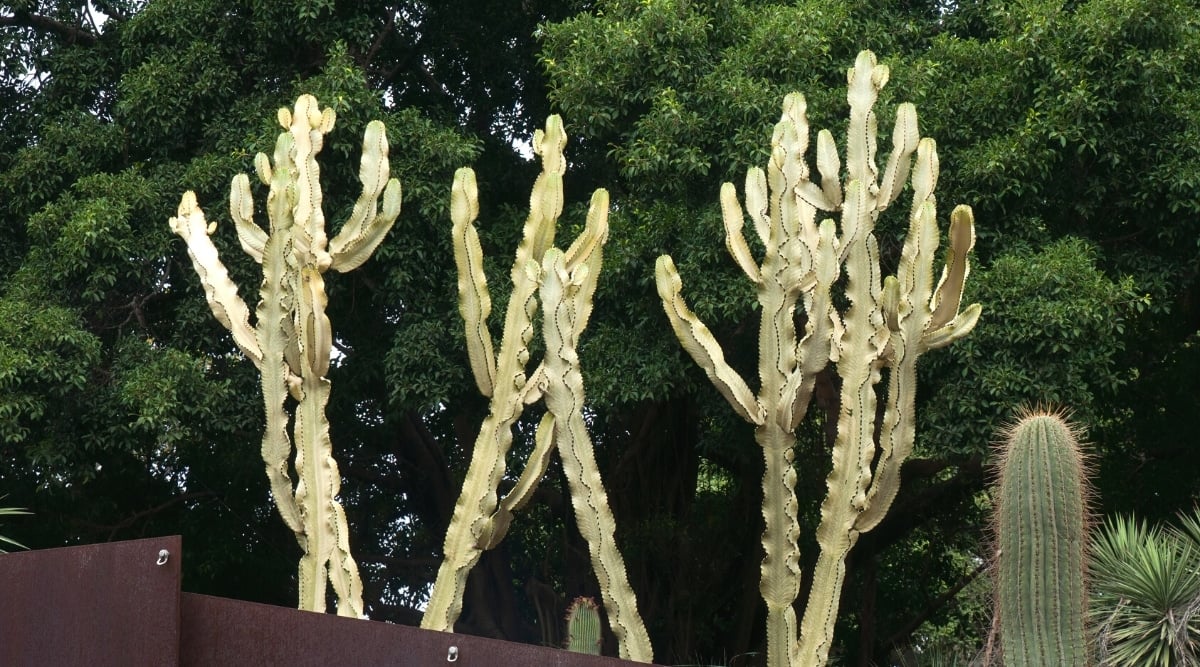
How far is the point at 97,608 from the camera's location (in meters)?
3.81

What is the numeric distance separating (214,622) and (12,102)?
8207mm

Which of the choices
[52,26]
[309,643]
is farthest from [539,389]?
[52,26]

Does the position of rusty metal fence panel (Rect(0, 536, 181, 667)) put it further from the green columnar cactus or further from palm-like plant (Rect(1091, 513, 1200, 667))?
palm-like plant (Rect(1091, 513, 1200, 667))

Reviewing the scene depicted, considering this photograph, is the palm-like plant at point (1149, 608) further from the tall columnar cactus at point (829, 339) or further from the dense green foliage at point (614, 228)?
the tall columnar cactus at point (829, 339)

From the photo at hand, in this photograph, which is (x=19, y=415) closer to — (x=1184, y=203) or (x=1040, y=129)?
(x=1040, y=129)

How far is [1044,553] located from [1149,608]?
7.05 feet

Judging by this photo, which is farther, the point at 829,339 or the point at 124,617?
the point at 829,339

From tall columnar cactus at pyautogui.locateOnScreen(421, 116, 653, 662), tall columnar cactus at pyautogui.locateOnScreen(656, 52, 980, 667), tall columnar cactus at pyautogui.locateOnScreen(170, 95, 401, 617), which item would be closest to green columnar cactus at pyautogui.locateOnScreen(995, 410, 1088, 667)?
tall columnar cactus at pyautogui.locateOnScreen(656, 52, 980, 667)

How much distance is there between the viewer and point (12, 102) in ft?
36.3

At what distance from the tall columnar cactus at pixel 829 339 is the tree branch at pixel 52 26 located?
240 inches

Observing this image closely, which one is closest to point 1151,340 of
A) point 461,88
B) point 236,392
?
point 461,88

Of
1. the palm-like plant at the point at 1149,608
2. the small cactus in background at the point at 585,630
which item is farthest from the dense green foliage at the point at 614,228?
the small cactus in background at the point at 585,630

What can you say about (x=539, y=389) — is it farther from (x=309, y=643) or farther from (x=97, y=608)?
(x=97, y=608)

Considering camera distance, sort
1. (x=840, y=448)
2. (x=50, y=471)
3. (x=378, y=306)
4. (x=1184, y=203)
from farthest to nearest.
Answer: (x=378, y=306) → (x=50, y=471) → (x=1184, y=203) → (x=840, y=448)
